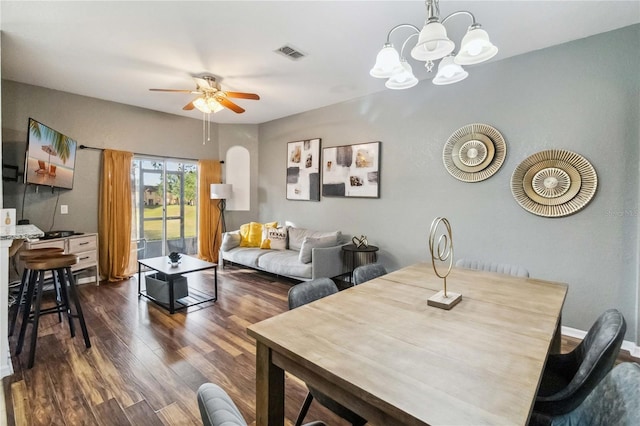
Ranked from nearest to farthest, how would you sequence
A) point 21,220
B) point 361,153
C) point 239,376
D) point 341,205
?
point 239,376
point 21,220
point 361,153
point 341,205

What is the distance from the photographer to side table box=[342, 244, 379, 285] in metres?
4.05

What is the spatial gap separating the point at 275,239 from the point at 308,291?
3.36 metres

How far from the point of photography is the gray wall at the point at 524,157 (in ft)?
8.55

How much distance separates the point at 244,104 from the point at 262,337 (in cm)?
436

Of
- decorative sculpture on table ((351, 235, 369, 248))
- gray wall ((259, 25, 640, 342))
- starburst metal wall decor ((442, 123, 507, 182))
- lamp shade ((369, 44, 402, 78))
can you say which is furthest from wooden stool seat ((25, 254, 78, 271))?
starburst metal wall decor ((442, 123, 507, 182))

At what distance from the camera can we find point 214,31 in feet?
8.68

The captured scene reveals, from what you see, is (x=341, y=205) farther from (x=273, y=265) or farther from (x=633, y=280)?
(x=633, y=280)

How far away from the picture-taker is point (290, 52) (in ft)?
9.86

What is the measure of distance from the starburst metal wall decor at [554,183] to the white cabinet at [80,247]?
210 inches

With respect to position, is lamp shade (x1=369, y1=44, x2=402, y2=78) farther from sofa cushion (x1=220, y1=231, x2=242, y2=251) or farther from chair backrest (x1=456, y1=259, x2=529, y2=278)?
sofa cushion (x1=220, y1=231, x2=242, y2=251)

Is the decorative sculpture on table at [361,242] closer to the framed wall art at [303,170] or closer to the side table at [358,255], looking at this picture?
the side table at [358,255]

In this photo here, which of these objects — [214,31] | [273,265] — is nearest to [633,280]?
[273,265]

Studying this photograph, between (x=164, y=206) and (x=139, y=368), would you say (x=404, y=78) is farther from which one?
(x=164, y=206)

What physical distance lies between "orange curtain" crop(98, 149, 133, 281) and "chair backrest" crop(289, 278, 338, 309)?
13.6 ft
